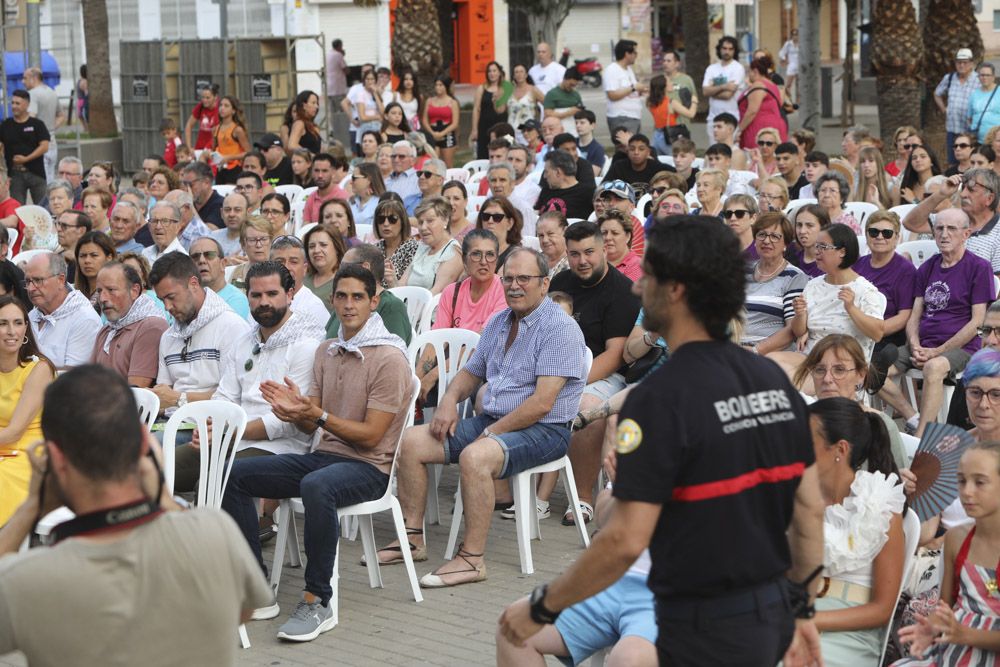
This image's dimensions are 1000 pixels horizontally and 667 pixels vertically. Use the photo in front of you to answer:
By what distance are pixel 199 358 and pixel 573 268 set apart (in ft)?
6.21

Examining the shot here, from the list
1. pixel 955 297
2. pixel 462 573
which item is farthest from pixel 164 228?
pixel 955 297

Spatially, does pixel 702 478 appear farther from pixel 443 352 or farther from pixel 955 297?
pixel 955 297

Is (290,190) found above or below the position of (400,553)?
above

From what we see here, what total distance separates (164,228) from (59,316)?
6.83ft

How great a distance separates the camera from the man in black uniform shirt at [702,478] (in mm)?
3025

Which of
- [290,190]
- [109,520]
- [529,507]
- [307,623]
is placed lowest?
[307,623]

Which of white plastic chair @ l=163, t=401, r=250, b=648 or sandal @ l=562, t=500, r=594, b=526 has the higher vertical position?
white plastic chair @ l=163, t=401, r=250, b=648

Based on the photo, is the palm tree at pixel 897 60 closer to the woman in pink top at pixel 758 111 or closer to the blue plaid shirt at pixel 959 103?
the blue plaid shirt at pixel 959 103

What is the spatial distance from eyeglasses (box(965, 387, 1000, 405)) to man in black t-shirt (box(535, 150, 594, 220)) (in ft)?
20.3

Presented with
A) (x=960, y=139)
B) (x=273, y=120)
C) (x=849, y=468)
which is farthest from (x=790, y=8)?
(x=849, y=468)

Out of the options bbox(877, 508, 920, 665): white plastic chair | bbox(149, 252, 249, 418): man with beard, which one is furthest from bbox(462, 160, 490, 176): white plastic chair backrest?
bbox(877, 508, 920, 665): white plastic chair

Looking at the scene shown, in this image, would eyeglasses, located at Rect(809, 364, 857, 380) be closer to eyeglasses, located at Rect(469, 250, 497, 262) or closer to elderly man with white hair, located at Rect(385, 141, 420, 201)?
eyeglasses, located at Rect(469, 250, 497, 262)

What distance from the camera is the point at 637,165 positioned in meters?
12.6

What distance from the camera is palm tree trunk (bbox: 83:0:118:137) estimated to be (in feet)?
77.9
